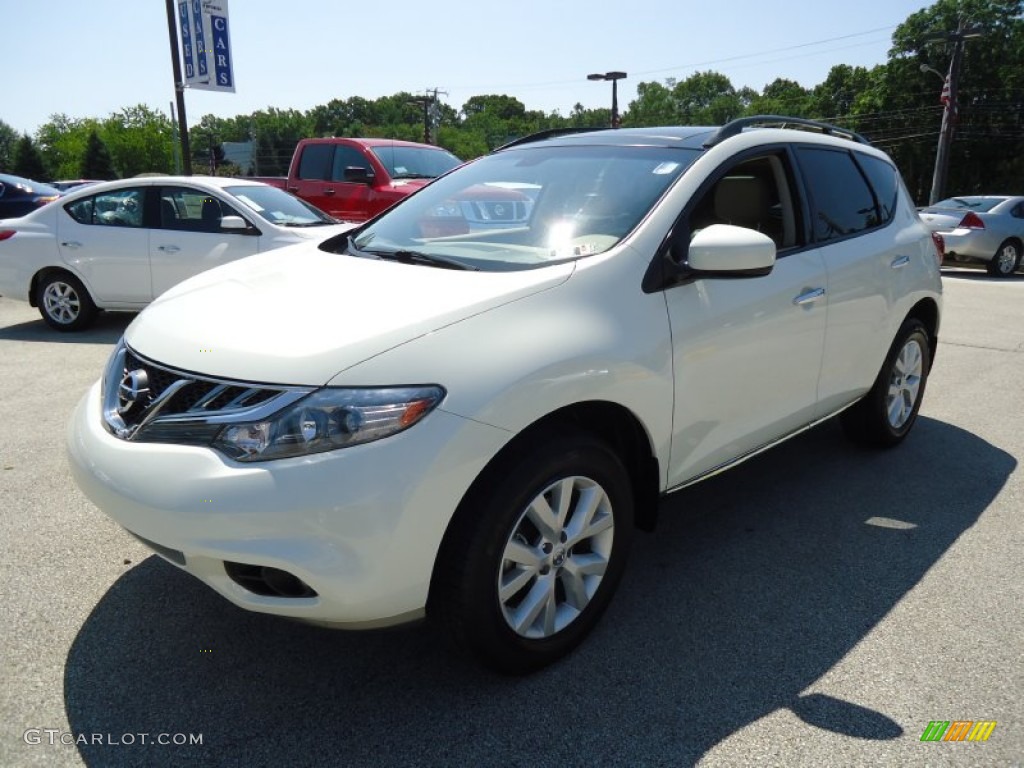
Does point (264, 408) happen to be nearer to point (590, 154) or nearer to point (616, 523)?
point (616, 523)

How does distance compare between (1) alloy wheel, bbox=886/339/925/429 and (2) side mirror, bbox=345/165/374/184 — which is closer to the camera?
(1) alloy wheel, bbox=886/339/925/429

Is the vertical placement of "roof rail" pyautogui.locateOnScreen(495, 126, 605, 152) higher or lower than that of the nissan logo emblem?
higher

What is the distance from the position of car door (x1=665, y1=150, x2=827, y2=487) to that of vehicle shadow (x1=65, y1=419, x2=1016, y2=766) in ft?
1.66

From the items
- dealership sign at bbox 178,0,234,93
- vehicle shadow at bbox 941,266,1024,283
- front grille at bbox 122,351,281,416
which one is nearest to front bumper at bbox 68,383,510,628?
front grille at bbox 122,351,281,416

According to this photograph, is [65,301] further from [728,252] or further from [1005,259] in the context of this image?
[1005,259]

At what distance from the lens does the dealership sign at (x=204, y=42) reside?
14547 mm

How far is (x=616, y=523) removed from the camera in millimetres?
2564

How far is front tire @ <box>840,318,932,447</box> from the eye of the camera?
4.25 m

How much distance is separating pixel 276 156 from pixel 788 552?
10202 centimetres

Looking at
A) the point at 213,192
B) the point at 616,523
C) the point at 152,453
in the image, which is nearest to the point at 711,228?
the point at 616,523

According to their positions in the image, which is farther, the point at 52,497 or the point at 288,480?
the point at 52,497

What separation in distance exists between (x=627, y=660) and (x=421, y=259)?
1572mm

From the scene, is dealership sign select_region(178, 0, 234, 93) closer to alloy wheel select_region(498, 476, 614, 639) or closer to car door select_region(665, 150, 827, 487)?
car door select_region(665, 150, 827, 487)

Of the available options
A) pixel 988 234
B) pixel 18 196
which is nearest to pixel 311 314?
pixel 18 196
